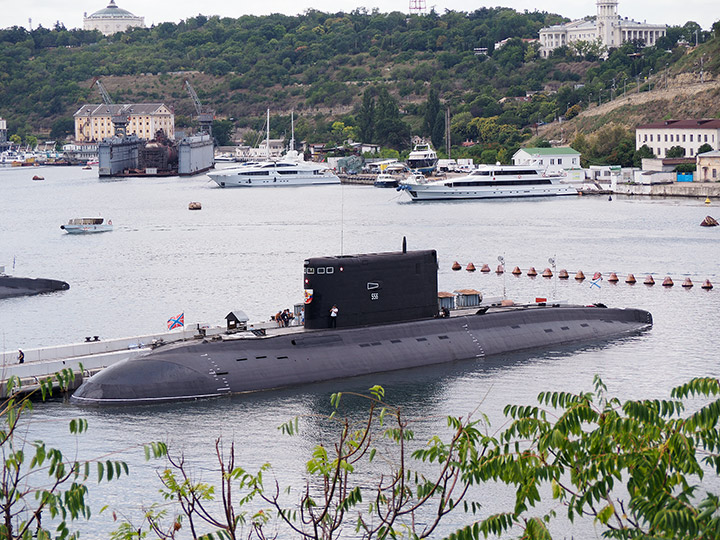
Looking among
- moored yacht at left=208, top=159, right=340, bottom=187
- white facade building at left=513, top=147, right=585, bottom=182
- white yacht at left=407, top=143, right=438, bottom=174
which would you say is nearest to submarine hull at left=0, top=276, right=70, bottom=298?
white facade building at left=513, top=147, right=585, bottom=182

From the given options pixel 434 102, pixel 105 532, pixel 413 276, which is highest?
pixel 434 102

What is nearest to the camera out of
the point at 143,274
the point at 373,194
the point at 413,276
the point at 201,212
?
the point at 413,276

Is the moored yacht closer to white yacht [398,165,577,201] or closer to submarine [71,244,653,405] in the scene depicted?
white yacht [398,165,577,201]

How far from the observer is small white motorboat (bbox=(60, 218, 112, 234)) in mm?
84688

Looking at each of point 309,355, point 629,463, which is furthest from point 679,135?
point 629,463

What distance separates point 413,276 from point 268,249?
3920 cm

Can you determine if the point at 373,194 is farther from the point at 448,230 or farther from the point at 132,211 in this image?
the point at 448,230

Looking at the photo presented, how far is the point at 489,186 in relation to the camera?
113 metres

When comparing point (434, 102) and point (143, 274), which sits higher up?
point (434, 102)

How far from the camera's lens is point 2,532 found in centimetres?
1035

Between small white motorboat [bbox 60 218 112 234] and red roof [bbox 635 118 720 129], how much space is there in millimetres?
68134

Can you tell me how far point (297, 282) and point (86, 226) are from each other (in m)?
32.7

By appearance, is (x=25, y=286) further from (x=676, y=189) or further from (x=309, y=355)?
(x=676, y=189)

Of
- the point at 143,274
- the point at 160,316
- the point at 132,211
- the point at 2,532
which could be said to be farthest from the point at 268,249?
the point at 2,532
